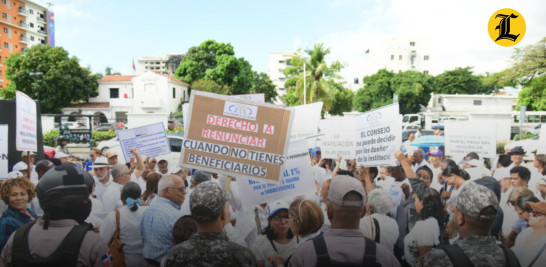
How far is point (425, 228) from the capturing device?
135 inches

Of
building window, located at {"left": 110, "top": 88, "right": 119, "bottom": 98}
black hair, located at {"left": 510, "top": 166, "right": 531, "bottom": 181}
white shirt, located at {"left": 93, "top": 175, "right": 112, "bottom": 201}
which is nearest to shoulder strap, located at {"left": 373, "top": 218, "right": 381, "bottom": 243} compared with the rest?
black hair, located at {"left": 510, "top": 166, "right": 531, "bottom": 181}

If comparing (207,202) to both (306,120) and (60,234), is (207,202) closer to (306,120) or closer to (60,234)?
(60,234)

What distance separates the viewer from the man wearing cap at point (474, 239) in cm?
215

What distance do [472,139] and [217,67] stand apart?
43336mm

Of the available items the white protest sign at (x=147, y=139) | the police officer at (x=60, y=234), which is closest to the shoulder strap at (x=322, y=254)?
the police officer at (x=60, y=234)

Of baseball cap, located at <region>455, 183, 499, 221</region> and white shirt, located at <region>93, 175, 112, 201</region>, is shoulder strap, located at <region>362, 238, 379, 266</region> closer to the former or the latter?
baseball cap, located at <region>455, 183, 499, 221</region>

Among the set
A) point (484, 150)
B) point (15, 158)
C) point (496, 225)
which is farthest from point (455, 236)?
point (15, 158)

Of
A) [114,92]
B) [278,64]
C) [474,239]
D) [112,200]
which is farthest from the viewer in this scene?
[278,64]

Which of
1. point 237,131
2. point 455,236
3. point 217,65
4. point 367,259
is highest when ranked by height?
point 217,65

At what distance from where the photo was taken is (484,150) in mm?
7059

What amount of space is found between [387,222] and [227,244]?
6.22 ft

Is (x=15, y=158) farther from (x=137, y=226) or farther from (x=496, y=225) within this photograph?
(x=496, y=225)

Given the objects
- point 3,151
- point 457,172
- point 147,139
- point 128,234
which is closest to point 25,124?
point 3,151

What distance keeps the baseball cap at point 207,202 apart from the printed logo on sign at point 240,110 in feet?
4.77
